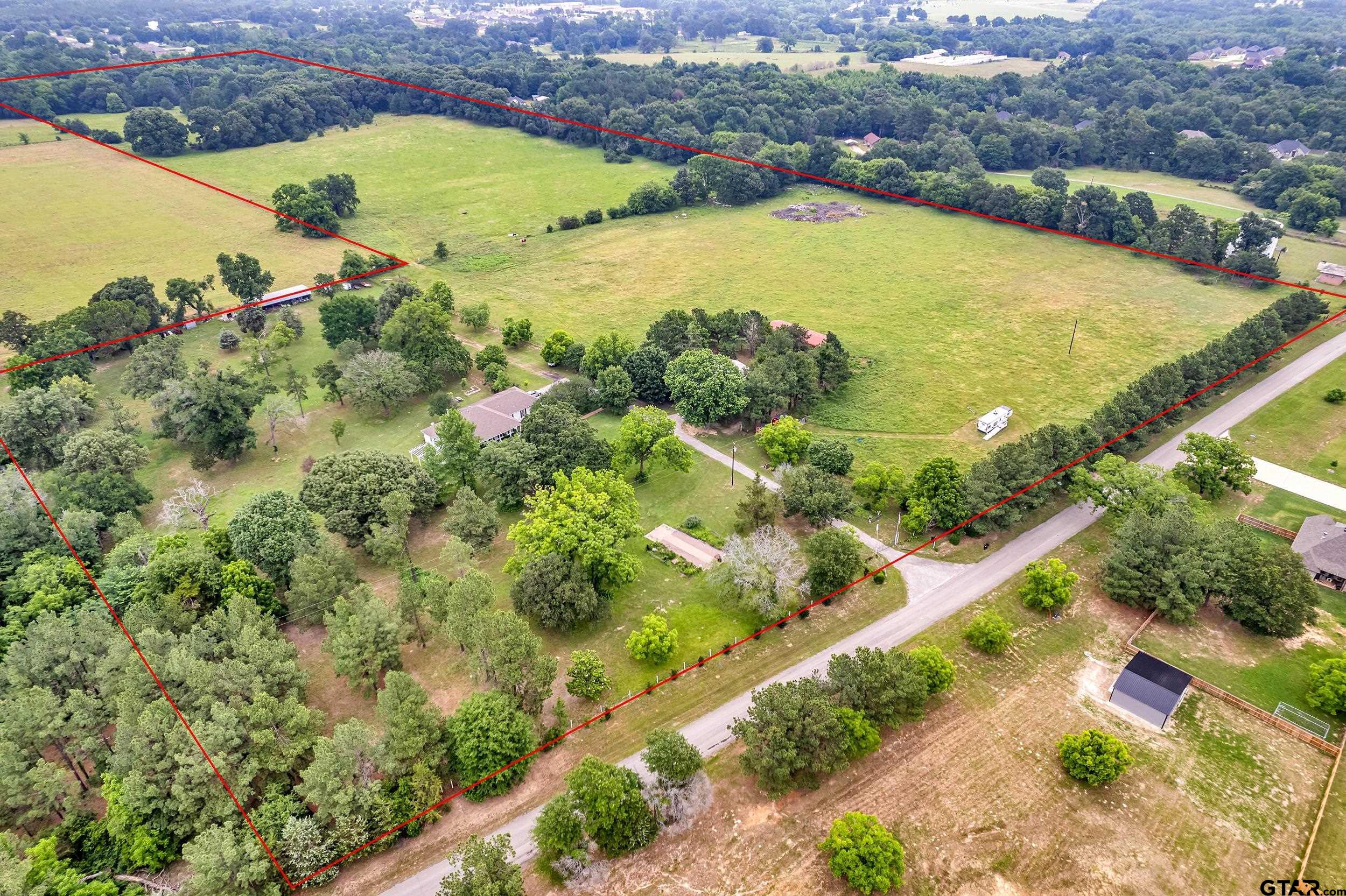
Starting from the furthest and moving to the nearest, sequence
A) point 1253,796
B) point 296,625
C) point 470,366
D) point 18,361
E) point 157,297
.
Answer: point 157,297, point 470,366, point 18,361, point 296,625, point 1253,796

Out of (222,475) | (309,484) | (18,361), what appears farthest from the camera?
(18,361)

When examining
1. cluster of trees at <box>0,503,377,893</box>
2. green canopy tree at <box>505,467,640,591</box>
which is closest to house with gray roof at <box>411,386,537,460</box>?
green canopy tree at <box>505,467,640,591</box>

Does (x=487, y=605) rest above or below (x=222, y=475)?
above

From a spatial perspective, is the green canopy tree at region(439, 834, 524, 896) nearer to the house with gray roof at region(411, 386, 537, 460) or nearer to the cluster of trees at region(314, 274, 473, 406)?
the house with gray roof at region(411, 386, 537, 460)

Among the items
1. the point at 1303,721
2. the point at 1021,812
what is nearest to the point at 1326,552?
the point at 1303,721

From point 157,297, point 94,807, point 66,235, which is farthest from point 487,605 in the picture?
point 66,235

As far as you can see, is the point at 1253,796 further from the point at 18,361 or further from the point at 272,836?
the point at 18,361
